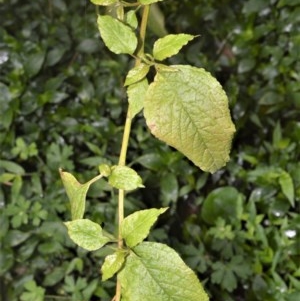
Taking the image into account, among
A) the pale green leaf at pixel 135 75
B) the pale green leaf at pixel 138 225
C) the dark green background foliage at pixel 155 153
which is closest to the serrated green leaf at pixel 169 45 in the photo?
the pale green leaf at pixel 135 75

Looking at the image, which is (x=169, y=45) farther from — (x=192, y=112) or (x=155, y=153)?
(x=155, y=153)

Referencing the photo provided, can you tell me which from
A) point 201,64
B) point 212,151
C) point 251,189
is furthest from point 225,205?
point 212,151

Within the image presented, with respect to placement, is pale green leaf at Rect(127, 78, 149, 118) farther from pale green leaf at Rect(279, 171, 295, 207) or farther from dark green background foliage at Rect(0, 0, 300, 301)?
pale green leaf at Rect(279, 171, 295, 207)

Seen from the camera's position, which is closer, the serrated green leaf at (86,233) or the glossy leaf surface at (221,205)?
the serrated green leaf at (86,233)

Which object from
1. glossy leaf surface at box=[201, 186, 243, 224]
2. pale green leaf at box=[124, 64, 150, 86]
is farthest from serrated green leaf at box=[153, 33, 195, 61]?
glossy leaf surface at box=[201, 186, 243, 224]

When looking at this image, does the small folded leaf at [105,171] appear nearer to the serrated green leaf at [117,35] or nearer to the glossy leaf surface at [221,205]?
the serrated green leaf at [117,35]
